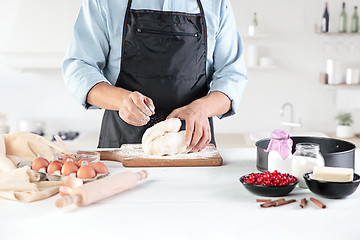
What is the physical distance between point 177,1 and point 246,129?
243cm

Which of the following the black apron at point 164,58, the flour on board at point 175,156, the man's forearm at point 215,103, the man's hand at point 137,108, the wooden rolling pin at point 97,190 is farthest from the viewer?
the black apron at point 164,58

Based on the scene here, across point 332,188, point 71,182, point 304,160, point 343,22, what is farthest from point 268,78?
point 71,182

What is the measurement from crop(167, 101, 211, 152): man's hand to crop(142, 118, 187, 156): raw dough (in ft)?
0.11

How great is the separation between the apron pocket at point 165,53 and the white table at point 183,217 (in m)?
0.72

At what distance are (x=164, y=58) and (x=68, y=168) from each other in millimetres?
767

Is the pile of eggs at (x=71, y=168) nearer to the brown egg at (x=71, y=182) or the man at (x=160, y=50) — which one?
the brown egg at (x=71, y=182)

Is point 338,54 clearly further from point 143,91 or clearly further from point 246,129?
point 143,91

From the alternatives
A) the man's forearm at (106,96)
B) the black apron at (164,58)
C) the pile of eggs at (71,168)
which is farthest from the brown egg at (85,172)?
the black apron at (164,58)

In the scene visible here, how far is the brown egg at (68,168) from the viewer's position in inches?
52.2

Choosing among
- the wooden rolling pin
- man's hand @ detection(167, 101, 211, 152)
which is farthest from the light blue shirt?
the wooden rolling pin

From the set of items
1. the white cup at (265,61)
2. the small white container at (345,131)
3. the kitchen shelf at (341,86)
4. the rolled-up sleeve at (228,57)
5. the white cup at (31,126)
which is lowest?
the small white container at (345,131)

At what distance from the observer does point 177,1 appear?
1923 mm

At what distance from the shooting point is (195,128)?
5.23ft

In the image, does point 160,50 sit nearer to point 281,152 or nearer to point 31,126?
point 281,152
